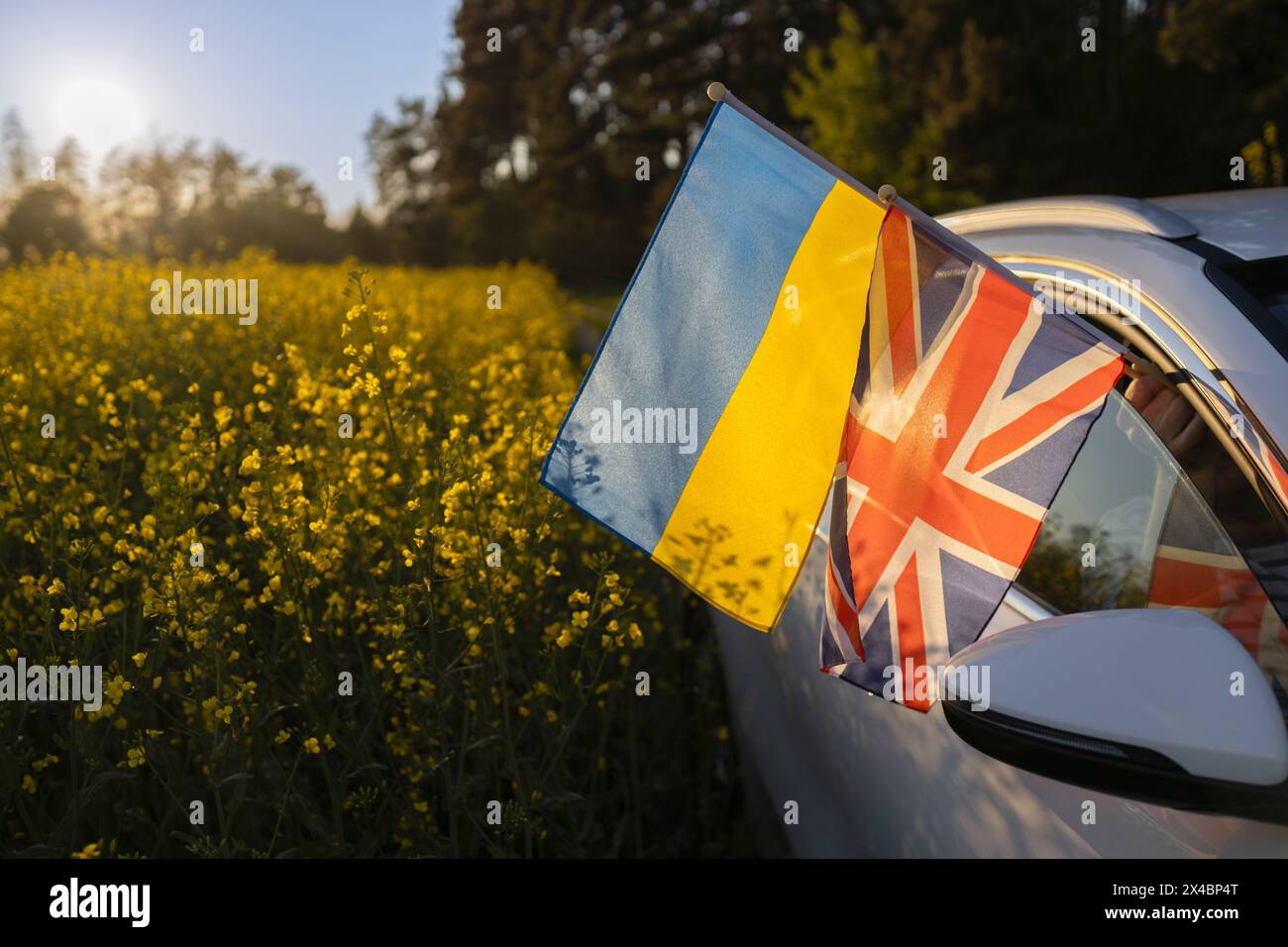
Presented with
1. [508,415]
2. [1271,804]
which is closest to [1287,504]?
[1271,804]

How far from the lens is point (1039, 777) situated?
1.77m

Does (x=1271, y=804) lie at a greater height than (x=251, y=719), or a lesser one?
greater

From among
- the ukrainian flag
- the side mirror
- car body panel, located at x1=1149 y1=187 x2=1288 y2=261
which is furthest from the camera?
the ukrainian flag

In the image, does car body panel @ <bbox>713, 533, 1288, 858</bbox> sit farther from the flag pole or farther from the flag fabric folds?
the flag pole

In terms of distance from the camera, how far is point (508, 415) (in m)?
4.15

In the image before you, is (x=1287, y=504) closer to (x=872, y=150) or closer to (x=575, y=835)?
(x=575, y=835)

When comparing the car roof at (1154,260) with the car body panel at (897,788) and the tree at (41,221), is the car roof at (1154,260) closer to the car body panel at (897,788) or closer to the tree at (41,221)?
the car body panel at (897,788)

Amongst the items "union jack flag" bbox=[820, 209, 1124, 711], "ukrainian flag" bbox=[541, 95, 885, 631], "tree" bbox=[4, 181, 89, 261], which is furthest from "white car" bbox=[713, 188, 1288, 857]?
"tree" bbox=[4, 181, 89, 261]

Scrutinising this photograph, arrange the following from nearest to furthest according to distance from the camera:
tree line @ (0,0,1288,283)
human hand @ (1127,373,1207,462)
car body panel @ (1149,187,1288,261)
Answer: human hand @ (1127,373,1207,462)
car body panel @ (1149,187,1288,261)
tree line @ (0,0,1288,283)

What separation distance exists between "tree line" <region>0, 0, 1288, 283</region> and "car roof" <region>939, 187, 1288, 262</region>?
7.81 ft

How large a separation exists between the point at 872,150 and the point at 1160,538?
2813 cm

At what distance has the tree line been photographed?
26.2 m

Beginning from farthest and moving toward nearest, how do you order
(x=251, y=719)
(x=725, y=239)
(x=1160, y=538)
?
(x=251, y=719), (x=725, y=239), (x=1160, y=538)

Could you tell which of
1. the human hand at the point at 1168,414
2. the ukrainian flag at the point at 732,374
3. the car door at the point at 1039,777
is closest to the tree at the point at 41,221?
the ukrainian flag at the point at 732,374
